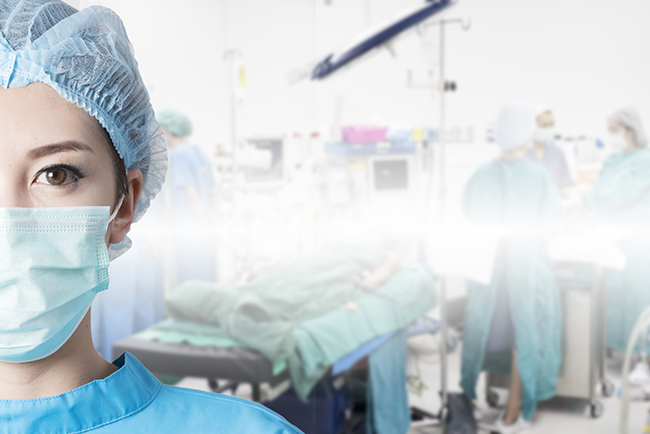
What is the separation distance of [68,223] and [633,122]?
2837 mm

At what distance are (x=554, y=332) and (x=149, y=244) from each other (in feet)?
6.22

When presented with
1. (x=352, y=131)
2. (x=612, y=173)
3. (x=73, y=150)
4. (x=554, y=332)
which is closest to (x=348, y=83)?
(x=352, y=131)

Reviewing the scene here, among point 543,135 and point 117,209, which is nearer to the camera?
point 117,209

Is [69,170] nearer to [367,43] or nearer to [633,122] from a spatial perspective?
[367,43]

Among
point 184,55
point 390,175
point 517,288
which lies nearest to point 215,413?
point 184,55

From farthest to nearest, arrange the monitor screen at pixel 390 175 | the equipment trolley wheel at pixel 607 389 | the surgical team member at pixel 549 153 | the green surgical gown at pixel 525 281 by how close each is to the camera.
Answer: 1. the monitor screen at pixel 390 175
2. the surgical team member at pixel 549 153
3. the equipment trolley wheel at pixel 607 389
4. the green surgical gown at pixel 525 281

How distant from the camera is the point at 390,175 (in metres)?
3.68

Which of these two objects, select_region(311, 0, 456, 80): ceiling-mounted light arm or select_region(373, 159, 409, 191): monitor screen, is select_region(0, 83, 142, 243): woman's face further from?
select_region(373, 159, 409, 191): monitor screen

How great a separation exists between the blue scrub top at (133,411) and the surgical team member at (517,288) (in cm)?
194

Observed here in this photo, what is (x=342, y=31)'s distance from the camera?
4465 millimetres

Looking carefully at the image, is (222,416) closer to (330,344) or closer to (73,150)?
(73,150)

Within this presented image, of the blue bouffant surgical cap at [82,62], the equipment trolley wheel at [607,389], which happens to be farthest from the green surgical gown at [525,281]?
Result: the blue bouffant surgical cap at [82,62]

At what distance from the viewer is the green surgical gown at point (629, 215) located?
256 centimetres

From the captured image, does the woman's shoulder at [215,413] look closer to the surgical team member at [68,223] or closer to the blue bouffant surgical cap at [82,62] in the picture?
the surgical team member at [68,223]
